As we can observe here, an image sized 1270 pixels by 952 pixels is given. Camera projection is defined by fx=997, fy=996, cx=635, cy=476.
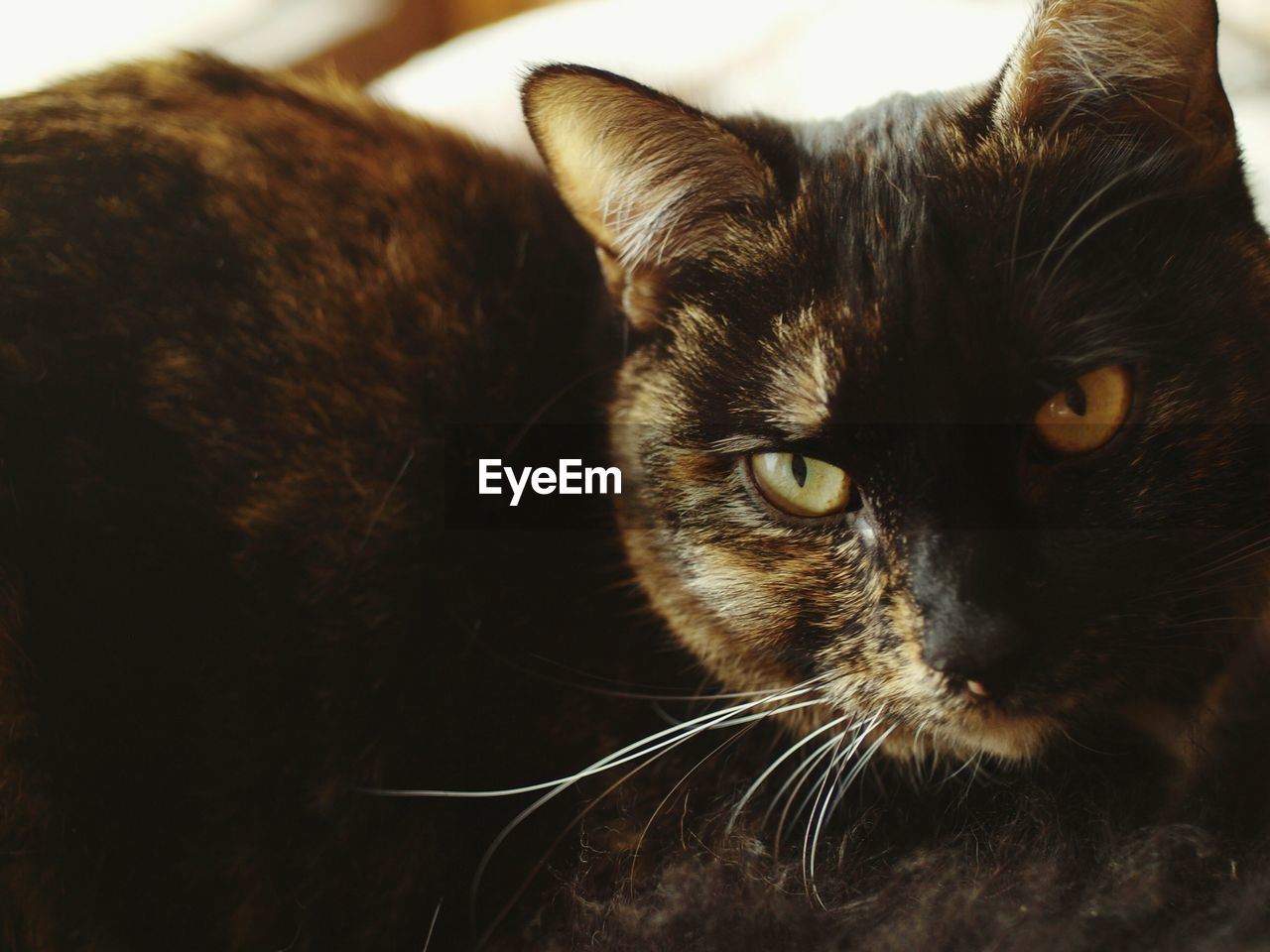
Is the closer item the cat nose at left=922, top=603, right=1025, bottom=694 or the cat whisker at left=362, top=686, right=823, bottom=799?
the cat nose at left=922, top=603, right=1025, bottom=694

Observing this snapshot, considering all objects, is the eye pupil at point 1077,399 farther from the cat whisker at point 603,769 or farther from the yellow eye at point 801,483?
the cat whisker at point 603,769

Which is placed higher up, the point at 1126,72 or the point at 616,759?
the point at 1126,72

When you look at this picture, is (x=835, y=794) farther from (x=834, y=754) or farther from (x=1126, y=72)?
(x=1126, y=72)

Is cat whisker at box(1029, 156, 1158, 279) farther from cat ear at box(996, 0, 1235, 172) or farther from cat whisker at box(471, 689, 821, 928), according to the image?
cat whisker at box(471, 689, 821, 928)

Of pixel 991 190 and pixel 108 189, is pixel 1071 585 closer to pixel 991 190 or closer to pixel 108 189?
pixel 991 190

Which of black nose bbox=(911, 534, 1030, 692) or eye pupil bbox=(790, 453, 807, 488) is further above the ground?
eye pupil bbox=(790, 453, 807, 488)

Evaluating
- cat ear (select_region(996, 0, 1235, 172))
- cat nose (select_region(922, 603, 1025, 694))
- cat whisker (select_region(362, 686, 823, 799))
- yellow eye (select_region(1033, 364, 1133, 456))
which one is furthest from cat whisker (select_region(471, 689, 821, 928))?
cat ear (select_region(996, 0, 1235, 172))

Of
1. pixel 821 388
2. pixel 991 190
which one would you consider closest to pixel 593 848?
pixel 821 388

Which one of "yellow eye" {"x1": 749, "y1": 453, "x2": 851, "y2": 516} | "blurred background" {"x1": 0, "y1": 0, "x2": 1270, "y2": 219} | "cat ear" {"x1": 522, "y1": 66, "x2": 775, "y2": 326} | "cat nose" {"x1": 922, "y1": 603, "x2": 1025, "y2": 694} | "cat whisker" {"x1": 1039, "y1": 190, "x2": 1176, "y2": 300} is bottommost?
"cat nose" {"x1": 922, "y1": 603, "x2": 1025, "y2": 694}

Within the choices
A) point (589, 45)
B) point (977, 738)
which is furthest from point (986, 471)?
point (589, 45)
